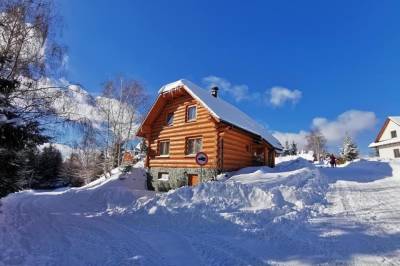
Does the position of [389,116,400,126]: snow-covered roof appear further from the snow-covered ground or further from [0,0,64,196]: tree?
[0,0,64,196]: tree

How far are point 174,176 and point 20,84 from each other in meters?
12.3

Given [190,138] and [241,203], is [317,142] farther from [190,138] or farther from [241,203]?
[241,203]

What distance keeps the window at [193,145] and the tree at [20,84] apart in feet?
34.4

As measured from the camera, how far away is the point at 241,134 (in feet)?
64.3

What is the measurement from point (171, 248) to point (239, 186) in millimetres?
5558

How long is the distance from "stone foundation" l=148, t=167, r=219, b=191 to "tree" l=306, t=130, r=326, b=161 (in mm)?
59918

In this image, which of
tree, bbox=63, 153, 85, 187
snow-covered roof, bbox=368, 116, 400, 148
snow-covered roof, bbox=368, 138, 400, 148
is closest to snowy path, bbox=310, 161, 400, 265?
tree, bbox=63, 153, 85, 187

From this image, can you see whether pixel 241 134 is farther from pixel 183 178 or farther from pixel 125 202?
pixel 125 202

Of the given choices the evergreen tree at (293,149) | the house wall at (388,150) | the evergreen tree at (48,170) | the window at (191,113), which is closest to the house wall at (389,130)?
the house wall at (388,150)

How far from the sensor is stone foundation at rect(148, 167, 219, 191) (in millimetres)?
16772

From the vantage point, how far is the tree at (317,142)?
7181 centimetres

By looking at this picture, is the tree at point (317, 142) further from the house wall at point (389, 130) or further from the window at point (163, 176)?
the window at point (163, 176)

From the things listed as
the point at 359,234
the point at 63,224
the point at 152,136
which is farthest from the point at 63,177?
the point at 359,234

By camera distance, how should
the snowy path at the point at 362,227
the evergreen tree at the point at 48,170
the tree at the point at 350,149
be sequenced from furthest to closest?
the tree at the point at 350,149
the evergreen tree at the point at 48,170
the snowy path at the point at 362,227
